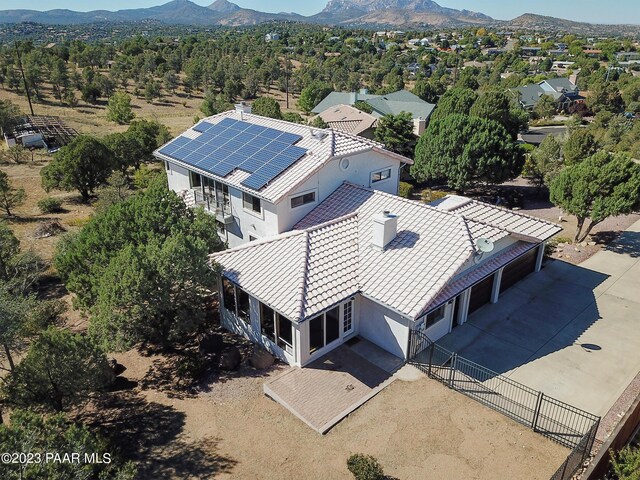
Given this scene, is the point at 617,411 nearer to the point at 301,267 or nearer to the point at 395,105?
the point at 301,267

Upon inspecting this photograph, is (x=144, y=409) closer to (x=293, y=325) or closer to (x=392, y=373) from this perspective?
(x=293, y=325)

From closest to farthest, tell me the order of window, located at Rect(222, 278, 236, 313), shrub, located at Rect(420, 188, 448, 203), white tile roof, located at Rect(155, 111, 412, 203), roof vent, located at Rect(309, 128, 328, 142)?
window, located at Rect(222, 278, 236, 313) → white tile roof, located at Rect(155, 111, 412, 203) → roof vent, located at Rect(309, 128, 328, 142) → shrub, located at Rect(420, 188, 448, 203)

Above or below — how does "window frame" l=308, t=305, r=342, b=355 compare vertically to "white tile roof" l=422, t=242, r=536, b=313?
below

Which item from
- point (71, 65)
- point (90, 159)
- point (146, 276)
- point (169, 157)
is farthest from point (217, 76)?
point (146, 276)

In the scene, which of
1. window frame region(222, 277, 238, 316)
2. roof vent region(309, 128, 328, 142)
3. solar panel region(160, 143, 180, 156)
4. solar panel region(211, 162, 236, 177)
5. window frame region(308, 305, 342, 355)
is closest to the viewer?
window frame region(308, 305, 342, 355)

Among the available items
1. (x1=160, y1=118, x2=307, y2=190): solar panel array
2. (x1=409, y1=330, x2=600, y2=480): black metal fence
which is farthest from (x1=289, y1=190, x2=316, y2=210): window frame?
(x1=409, y1=330, x2=600, y2=480): black metal fence

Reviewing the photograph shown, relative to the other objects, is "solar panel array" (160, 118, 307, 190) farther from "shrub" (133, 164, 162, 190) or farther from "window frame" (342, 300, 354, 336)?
"shrub" (133, 164, 162, 190)
